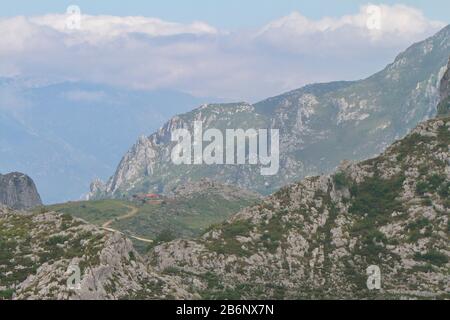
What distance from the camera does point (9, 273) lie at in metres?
194

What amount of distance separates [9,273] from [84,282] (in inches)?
863
